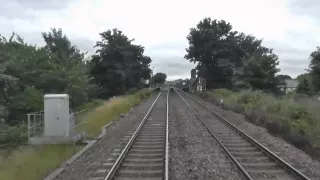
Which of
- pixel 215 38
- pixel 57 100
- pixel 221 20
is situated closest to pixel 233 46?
pixel 215 38

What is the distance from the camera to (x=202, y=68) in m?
67.5

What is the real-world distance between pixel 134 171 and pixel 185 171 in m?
1.29

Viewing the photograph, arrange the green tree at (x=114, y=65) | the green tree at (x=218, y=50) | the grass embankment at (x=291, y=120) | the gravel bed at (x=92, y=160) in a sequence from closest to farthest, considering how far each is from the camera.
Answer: the gravel bed at (x=92, y=160) < the grass embankment at (x=291, y=120) < the green tree at (x=114, y=65) < the green tree at (x=218, y=50)

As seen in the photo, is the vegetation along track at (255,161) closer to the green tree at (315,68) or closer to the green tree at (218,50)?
the green tree at (315,68)

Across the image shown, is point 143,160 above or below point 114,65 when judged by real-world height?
below

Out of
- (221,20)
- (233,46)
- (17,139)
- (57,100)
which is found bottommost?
(17,139)

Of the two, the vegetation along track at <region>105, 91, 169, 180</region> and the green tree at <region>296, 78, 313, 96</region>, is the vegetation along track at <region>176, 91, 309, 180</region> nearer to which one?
the vegetation along track at <region>105, 91, 169, 180</region>

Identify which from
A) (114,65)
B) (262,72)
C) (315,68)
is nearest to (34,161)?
(315,68)

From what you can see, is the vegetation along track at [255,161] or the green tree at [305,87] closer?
the vegetation along track at [255,161]

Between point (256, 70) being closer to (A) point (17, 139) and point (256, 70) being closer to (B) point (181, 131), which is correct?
(B) point (181, 131)

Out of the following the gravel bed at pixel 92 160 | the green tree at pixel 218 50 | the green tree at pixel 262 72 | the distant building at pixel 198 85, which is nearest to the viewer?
the gravel bed at pixel 92 160

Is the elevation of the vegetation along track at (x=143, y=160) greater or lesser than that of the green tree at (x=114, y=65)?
lesser

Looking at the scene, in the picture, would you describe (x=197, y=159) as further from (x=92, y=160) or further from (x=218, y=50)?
(x=218, y=50)

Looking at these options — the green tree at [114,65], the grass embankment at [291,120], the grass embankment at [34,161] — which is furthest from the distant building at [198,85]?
the grass embankment at [34,161]
